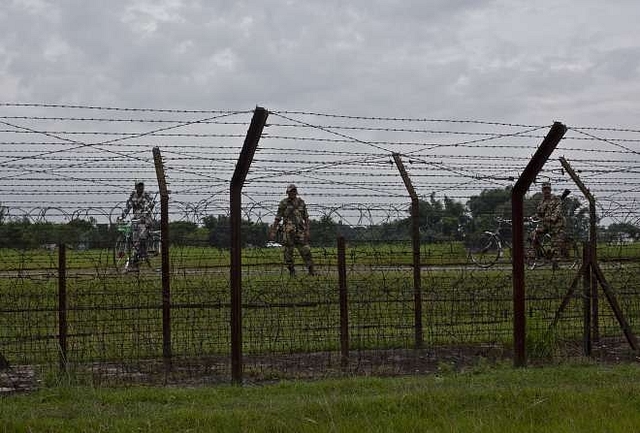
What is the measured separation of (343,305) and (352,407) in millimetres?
2298

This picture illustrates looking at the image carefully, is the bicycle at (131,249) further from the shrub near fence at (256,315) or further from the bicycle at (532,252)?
the bicycle at (532,252)

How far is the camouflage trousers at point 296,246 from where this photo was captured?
9492 millimetres

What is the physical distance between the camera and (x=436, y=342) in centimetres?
1015

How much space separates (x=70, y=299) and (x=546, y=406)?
5.09 metres

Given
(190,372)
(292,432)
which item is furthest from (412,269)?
(292,432)

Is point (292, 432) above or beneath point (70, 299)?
beneath

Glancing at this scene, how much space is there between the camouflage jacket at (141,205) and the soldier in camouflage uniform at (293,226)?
1.22 m

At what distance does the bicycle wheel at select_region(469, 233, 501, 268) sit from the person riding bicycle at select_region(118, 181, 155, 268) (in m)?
3.55

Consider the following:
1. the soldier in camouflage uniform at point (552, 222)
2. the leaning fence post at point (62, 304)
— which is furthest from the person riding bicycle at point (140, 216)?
the soldier in camouflage uniform at point (552, 222)

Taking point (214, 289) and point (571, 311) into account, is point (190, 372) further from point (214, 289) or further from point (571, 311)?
point (571, 311)

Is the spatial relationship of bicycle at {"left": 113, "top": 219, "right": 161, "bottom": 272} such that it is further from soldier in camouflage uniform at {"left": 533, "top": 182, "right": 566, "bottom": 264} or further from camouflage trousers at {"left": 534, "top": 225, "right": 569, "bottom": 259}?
camouflage trousers at {"left": 534, "top": 225, "right": 569, "bottom": 259}

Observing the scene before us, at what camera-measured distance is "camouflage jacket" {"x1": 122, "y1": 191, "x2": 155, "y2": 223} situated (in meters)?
8.88

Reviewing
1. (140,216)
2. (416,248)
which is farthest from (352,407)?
(416,248)

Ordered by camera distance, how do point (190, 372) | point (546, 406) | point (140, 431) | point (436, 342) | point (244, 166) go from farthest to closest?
point (436, 342)
point (190, 372)
point (244, 166)
point (546, 406)
point (140, 431)
